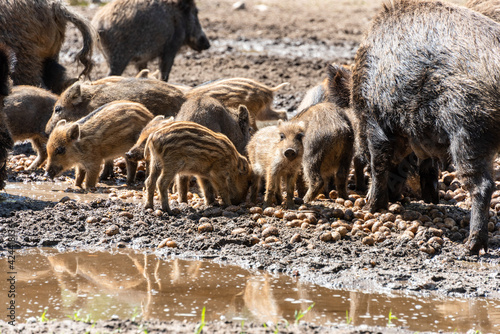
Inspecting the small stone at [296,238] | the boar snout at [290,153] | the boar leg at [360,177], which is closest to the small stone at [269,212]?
the boar snout at [290,153]

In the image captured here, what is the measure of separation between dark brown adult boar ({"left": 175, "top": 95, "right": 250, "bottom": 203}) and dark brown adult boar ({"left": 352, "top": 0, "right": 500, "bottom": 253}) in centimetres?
148

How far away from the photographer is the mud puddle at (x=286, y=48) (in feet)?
44.0

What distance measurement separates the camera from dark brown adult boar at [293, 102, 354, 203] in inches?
231

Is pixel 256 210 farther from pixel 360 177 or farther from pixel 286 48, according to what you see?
pixel 286 48

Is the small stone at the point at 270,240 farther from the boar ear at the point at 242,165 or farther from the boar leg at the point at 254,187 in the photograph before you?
the boar leg at the point at 254,187

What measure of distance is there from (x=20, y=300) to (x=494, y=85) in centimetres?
324

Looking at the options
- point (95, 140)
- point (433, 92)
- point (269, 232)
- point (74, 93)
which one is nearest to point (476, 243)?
point (433, 92)

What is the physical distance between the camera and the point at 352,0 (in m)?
19.2

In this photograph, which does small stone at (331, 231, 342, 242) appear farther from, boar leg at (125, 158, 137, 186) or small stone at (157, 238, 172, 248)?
boar leg at (125, 158, 137, 186)

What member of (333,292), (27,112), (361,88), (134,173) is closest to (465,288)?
(333,292)

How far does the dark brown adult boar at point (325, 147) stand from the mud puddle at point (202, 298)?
1593mm

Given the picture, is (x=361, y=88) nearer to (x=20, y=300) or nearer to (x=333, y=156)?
(x=333, y=156)

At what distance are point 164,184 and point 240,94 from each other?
244 cm

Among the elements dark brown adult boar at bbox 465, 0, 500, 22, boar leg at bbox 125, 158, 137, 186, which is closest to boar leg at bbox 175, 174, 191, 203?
boar leg at bbox 125, 158, 137, 186
